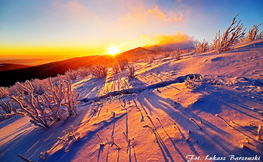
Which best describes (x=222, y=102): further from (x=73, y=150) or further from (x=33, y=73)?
(x=33, y=73)

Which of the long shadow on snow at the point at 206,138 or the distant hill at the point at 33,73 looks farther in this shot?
the distant hill at the point at 33,73

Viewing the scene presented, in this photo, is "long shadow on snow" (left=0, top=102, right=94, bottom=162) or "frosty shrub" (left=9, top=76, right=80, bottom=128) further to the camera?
"frosty shrub" (left=9, top=76, right=80, bottom=128)

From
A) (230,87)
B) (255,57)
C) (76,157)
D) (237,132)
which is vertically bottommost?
(76,157)

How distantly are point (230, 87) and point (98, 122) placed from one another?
95.4 inches

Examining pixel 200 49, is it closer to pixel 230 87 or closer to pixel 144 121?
pixel 230 87

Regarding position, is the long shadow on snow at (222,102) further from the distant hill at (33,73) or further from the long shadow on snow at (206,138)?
the distant hill at (33,73)

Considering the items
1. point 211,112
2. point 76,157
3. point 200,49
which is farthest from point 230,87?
point 200,49

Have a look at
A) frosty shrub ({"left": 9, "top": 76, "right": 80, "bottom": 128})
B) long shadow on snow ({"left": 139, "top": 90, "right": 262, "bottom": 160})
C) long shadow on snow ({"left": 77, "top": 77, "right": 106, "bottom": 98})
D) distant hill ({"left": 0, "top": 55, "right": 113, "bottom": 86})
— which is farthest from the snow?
distant hill ({"left": 0, "top": 55, "right": 113, "bottom": 86})

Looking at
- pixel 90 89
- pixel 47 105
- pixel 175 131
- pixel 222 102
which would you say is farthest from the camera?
pixel 90 89

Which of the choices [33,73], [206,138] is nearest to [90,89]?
[206,138]

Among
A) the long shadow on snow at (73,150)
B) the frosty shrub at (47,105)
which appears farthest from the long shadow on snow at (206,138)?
the frosty shrub at (47,105)

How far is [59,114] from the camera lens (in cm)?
186

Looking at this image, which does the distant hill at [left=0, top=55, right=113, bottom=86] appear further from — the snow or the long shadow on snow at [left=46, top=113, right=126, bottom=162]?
the long shadow on snow at [left=46, top=113, right=126, bottom=162]

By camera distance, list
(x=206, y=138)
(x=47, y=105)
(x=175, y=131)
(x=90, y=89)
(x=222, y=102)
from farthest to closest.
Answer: (x=90, y=89) < (x=47, y=105) < (x=222, y=102) < (x=175, y=131) < (x=206, y=138)
